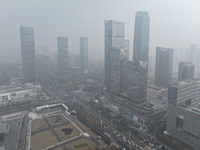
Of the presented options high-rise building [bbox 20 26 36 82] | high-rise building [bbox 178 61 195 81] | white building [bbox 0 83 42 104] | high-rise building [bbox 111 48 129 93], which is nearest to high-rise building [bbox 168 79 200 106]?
high-rise building [bbox 111 48 129 93]

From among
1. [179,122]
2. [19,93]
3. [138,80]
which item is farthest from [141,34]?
[19,93]

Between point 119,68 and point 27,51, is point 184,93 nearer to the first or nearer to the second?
point 119,68

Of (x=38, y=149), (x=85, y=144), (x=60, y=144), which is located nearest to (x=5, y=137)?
(x=38, y=149)

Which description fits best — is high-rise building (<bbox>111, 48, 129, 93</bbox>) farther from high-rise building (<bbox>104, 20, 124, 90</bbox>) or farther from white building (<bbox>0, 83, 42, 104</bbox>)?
white building (<bbox>0, 83, 42, 104</bbox>)

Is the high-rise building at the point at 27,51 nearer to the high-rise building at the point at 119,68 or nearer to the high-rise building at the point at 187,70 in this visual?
the high-rise building at the point at 119,68

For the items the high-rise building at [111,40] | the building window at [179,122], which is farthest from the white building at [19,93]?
the building window at [179,122]

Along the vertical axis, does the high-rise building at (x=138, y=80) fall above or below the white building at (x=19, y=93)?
above
